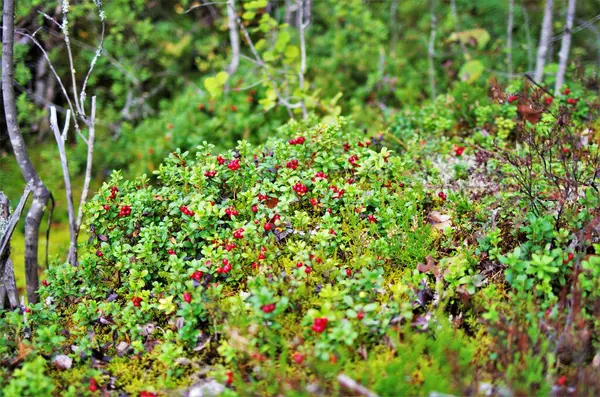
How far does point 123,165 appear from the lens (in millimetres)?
6930

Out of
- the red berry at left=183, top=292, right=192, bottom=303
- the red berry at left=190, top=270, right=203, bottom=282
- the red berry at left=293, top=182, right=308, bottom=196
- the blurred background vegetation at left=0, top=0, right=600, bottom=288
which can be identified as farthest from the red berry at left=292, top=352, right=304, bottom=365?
the blurred background vegetation at left=0, top=0, right=600, bottom=288

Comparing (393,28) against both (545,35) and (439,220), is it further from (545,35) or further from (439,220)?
(439,220)

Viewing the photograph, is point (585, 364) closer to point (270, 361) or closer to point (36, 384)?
point (270, 361)

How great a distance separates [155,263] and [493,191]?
245 centimetres

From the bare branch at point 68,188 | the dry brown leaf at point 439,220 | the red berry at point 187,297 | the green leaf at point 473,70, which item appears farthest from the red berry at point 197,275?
the green leaf at point 473,70

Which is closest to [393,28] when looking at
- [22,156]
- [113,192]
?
[113,192]

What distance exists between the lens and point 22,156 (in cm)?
383

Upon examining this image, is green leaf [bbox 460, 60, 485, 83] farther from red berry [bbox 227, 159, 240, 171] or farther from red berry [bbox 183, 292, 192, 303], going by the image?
red berry [bbox 183, 292, 192, 303]

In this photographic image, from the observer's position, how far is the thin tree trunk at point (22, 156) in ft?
12.0

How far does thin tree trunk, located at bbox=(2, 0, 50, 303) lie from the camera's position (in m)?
3.67

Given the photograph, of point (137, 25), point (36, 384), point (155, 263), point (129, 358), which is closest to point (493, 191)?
point (155, 263)

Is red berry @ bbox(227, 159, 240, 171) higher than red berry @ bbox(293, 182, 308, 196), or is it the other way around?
red berry @ bbox(227, 159, 240, 171)

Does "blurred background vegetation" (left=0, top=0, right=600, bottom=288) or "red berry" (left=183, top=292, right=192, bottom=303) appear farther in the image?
"blurred background vegetation" (left=0, top=0, right=600, bottom=288)

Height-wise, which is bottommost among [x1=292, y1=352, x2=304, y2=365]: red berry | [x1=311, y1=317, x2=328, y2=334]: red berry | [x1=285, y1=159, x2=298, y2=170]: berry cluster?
[x1=292, y1=352, x2=304, y2=365]: red berry
